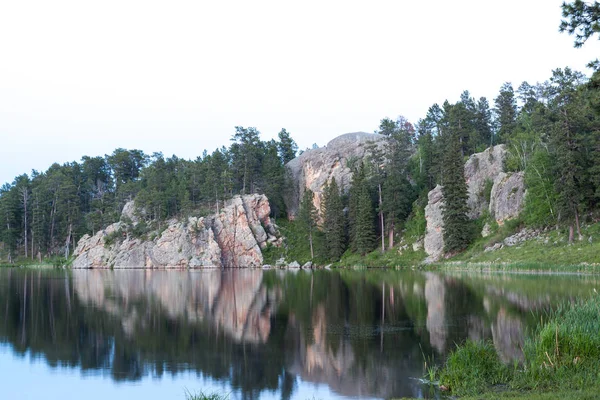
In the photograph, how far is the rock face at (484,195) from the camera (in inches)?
2980

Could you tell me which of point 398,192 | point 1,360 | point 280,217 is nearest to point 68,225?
point 280,217

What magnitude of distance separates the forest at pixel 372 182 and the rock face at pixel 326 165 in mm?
2969

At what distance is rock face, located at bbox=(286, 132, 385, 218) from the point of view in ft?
377

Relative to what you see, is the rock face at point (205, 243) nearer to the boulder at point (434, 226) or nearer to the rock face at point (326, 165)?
the rock face at point (326, 165)

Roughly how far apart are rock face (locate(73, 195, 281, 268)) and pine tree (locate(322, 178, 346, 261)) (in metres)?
14.1

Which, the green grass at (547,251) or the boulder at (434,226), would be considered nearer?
the green grass at (547,251)

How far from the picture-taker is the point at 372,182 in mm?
98562

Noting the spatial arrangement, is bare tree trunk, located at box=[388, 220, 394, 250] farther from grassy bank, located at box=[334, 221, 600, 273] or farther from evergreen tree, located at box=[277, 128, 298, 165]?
evergreen tree, located at box=[277, 128, 298, 165]

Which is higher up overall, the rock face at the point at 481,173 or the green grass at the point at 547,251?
the rock face at the point at 481,173

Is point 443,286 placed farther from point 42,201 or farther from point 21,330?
point 42,201

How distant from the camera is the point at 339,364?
808 inches

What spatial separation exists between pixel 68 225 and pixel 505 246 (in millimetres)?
104405

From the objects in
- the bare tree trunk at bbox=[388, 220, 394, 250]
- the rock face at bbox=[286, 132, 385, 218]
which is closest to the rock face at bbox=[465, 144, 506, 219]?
the bare tree trunk at bbox=[388, 220, 394, 250]

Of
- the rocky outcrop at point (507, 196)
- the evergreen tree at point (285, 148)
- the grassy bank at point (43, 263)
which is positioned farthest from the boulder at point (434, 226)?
the grassy bank at point (43, 263)
